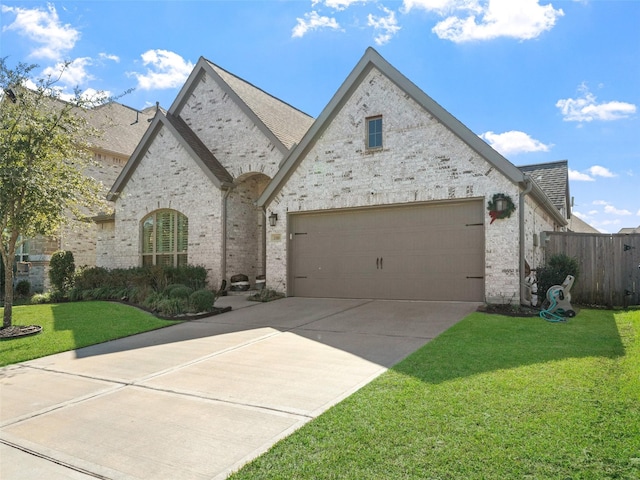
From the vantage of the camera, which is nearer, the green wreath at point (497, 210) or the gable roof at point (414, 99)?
the green wreath at point (497, 210)

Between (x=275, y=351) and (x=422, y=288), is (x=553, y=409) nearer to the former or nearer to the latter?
(x=275, y=351)

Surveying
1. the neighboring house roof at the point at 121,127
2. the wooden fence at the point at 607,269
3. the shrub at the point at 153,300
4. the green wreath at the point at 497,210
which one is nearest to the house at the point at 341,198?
the green wreath at the point at 497,210

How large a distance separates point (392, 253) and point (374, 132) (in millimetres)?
3397

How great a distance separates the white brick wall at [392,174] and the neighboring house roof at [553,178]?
24.0 ft

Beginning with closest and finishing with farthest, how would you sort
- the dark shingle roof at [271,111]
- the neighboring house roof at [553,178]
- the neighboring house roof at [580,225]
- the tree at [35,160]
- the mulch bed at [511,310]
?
the tree at [35,160], the mulch bed at [511,310], the dark shingle roof at [271,111], the neighboring house roof at [553,178], the neighboring house roof at [580,225]

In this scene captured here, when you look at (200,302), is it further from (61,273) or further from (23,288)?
(23,288)

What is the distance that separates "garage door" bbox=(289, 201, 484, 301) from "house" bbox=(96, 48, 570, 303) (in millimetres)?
33

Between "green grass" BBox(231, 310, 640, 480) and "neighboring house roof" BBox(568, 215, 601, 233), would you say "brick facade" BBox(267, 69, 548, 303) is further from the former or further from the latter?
"neighboring house roof" BBox(568, 215, 601, 233)

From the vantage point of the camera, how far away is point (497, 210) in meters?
10.7

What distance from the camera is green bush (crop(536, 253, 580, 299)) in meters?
11.0

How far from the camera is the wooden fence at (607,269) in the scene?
39.8ft

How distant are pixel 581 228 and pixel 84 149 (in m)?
33.2

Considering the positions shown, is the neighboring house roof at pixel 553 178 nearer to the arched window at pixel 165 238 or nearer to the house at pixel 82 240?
the arched window at pixel 165 238

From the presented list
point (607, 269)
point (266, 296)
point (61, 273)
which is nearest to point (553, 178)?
point (607, 269)
